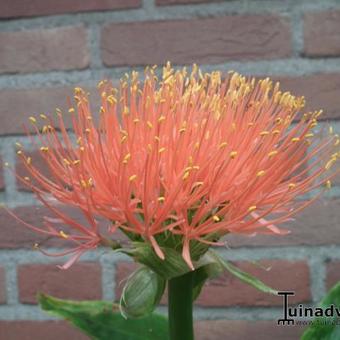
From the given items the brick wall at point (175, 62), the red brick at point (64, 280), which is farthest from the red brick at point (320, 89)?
the red brick at point (64, 280)

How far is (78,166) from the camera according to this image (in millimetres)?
227

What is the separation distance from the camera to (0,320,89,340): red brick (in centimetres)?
48

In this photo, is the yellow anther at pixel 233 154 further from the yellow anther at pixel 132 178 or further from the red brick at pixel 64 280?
the red brick at pixel 64 280

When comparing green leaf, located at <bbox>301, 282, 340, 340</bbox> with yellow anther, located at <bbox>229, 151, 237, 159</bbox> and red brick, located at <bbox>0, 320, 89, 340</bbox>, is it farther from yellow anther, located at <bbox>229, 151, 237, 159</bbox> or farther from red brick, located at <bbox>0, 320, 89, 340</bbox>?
red brick, located at <bbox>0, 320, 89, 340</bbox>

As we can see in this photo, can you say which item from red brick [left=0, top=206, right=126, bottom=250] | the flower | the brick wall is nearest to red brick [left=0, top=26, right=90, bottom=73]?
the brick wall

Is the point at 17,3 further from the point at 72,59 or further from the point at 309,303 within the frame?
the point at 309,303

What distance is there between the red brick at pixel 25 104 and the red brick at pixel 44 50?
19mm

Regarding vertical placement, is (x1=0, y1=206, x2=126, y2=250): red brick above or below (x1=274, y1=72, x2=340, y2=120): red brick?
below

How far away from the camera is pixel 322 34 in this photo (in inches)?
17.5

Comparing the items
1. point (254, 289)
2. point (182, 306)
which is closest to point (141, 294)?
point (182, 306)

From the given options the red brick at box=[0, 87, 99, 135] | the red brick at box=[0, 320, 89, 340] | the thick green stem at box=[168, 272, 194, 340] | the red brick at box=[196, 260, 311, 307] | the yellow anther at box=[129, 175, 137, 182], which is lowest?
the red brick at box=[0, 320, 89, 340]

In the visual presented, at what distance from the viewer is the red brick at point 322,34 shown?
444 mm

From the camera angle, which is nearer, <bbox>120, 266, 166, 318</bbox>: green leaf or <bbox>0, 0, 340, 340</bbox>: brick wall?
<bbox>120, 266, 166, 318</bbox>: green leaf

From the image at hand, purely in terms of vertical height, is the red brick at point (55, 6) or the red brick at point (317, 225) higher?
the red brick at point (55, 6)
